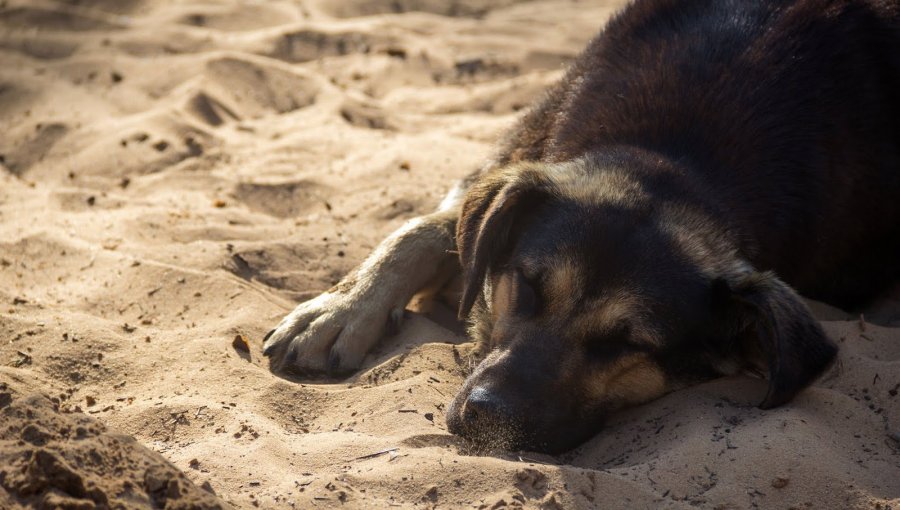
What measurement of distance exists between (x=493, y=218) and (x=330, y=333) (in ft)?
3.11

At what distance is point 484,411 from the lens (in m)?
3.58

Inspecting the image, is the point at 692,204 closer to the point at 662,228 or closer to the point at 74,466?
the point at 662,228

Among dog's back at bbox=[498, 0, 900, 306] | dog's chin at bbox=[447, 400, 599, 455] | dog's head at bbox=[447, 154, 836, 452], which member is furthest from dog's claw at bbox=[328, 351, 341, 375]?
dog's back at bbox=[498, 0, 900, 306]

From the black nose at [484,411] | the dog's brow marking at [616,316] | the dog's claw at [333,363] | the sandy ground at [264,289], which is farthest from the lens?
the dog's claw at [333,363]

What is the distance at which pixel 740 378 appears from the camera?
406cm

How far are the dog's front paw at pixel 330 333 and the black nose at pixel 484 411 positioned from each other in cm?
98

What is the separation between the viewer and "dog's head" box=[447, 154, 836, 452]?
3.65 meters

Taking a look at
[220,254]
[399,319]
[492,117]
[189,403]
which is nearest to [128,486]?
[189,403]

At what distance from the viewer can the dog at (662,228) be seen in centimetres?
375

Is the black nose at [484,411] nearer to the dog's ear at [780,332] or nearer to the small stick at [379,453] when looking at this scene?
the small stick at [379,453]

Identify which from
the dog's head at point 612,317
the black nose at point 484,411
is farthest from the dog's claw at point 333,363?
the black nose at point 484,411

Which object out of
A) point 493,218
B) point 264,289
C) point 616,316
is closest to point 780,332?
point 616,316

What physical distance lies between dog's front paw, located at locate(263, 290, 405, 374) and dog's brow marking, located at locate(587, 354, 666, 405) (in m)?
1.14

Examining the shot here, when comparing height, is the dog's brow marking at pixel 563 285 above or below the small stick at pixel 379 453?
above
